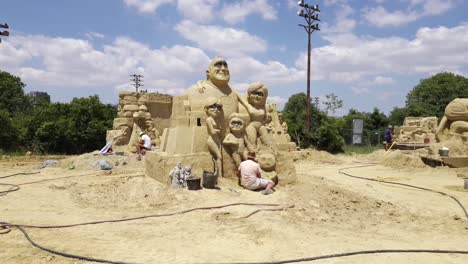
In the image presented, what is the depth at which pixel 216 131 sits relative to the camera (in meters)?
7.81

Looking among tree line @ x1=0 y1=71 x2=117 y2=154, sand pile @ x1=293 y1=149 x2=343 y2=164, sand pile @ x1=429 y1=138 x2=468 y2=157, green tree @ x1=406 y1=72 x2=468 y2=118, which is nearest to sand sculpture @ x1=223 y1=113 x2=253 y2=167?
sand pile @ x1=293 y1=149 x2=343 y2=164

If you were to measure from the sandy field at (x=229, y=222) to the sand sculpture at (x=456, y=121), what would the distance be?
14.8ft

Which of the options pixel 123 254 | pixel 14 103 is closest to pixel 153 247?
pixel 123 254

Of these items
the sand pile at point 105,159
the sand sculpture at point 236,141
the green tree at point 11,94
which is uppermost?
the green tree at point 11,94

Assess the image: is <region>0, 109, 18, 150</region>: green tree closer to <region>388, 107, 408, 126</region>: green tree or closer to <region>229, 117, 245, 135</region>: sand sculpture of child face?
<region>229, 117, 245, 135</region>: sand sculpture of child face

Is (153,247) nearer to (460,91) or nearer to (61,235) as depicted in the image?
(61,235)

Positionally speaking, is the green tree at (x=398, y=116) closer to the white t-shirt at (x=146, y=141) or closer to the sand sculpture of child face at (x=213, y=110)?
the white t-shirt at (x=146, y=141)

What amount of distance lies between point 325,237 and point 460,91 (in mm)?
34832

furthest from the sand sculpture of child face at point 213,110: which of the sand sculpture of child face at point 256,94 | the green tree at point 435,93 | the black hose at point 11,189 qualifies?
the green tree at point 435,93

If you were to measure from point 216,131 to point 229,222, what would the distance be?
272cm

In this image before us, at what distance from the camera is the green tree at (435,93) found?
Answer: 3328 centimetres

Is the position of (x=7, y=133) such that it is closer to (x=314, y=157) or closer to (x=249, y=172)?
(x=314, y=157)

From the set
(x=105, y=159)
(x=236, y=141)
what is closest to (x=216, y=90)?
(x=236, y=141)

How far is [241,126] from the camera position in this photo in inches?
318
